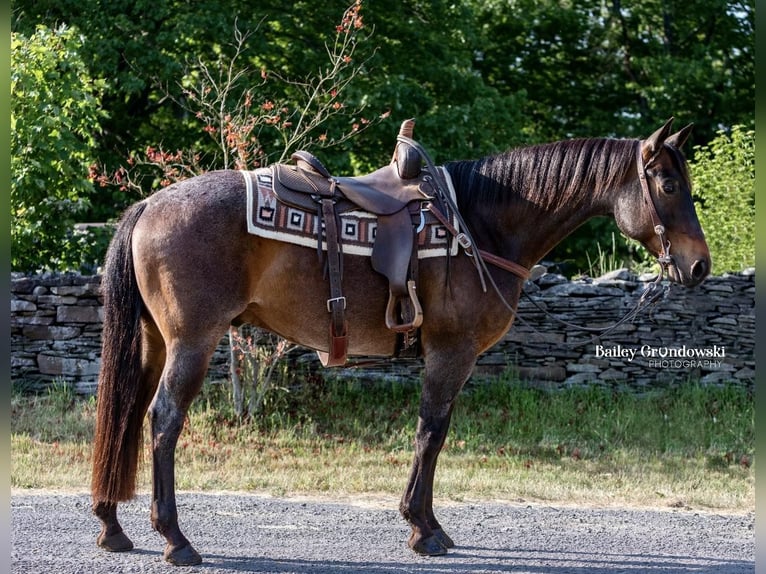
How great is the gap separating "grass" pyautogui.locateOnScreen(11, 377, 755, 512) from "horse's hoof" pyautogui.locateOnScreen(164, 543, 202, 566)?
6.02 ft

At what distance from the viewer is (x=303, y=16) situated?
12.3 metres

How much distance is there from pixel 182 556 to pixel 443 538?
143 cm

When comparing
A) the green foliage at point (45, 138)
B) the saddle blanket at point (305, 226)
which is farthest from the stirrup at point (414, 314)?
the green foliage at point (45, 138)

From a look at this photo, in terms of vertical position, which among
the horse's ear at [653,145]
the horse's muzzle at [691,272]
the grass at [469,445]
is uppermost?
the horse's ear at [653,145]

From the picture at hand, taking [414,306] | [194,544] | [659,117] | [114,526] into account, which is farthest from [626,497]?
[659,117]

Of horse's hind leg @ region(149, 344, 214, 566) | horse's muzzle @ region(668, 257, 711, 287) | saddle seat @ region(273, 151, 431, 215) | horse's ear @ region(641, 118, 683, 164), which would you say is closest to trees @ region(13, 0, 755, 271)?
saddle seat @ region(273, 151, 431, 215)

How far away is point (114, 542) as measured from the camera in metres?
4.60

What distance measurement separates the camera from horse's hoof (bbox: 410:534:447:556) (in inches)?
184

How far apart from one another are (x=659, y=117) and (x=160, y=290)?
12.5 m

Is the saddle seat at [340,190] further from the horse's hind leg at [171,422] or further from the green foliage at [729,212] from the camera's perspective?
the green foliage at [729,212]

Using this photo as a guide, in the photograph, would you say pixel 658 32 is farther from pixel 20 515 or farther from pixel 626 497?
pixel 20 515

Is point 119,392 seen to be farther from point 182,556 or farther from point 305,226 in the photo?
point 305,226

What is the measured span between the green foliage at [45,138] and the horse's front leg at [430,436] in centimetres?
557

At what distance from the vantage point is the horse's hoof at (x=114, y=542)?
4594 millimetres
